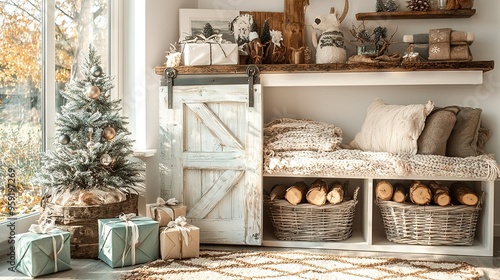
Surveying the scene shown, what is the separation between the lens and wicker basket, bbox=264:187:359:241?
3.65m

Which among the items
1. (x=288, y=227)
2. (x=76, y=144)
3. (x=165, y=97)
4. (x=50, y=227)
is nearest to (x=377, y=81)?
(x=288, y=227)

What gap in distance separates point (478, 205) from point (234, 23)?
6.46 ft

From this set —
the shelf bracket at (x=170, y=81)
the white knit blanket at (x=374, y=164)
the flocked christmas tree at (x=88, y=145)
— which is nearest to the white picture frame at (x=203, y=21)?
the shelf bracket at (x=170, y=81)

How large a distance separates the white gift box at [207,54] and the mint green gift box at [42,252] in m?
1.32

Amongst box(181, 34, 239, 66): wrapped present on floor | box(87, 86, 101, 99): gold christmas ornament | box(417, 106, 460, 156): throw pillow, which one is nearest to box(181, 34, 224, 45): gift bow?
box(181, 34, 239, 66): wrapped present on floor

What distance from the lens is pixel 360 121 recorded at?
13.5 feet

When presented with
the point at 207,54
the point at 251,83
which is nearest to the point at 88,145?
the point at 207,54

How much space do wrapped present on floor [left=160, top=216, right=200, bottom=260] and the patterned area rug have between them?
5cm

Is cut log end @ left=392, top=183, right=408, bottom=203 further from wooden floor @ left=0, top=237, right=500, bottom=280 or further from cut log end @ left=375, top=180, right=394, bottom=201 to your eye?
wooden floor @ left=0, top=237, right=500, bottom=280

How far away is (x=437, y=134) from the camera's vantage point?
3547 mm

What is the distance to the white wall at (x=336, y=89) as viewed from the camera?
3936 millimetres

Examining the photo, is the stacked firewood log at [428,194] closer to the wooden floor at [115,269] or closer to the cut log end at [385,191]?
the cut log end at [385,191]

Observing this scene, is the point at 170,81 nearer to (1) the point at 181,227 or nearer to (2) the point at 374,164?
(1) the point at 181,227

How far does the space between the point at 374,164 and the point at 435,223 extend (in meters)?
0.51
